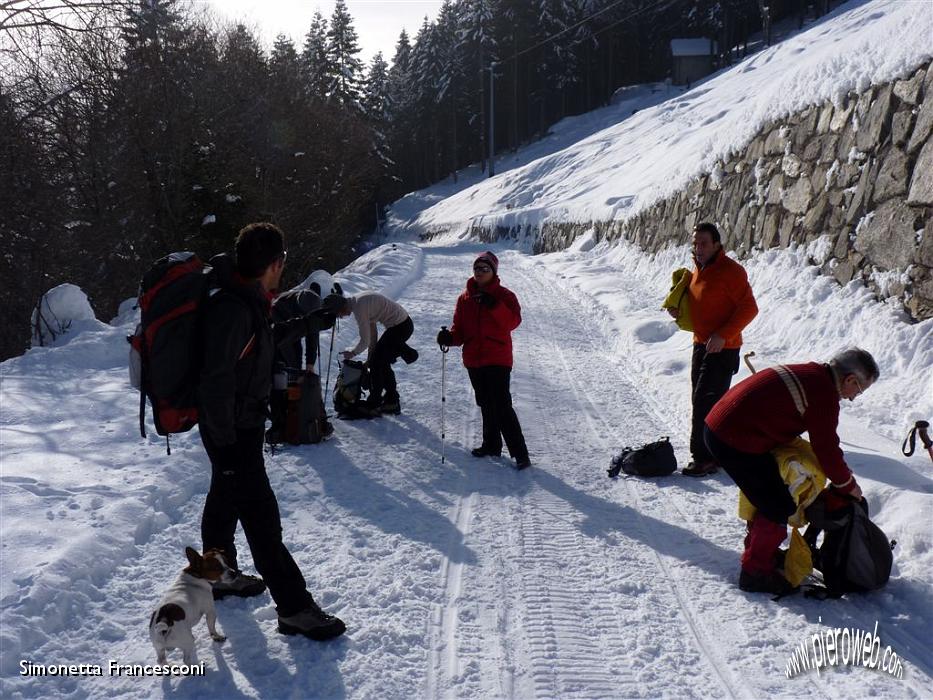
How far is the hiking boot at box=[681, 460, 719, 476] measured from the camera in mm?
6008

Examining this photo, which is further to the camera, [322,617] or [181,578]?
[322,617]

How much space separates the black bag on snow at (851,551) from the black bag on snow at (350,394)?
4.80m

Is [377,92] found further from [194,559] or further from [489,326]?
[194,559]

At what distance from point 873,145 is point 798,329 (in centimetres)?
277

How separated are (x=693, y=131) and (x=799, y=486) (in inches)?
1057

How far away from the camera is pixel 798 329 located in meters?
8.96

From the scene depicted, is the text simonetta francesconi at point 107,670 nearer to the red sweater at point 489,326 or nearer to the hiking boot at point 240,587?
the hiking boot at point 240,587

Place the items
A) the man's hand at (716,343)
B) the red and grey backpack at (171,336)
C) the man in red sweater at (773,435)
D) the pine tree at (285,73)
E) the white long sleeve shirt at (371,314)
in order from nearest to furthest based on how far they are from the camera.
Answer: the red and grey backpack at (171,336) → the man in red sweater at (773,435) → the man's hand at (716,343) → the white long sleeve shirt at (371,314) → the pine tree at (285,73)

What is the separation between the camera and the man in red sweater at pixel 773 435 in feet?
12.4

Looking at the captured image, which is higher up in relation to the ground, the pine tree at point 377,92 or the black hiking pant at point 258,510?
the pine tree at point 377,92

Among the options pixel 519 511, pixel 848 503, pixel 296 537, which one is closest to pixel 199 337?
pixel 296 537

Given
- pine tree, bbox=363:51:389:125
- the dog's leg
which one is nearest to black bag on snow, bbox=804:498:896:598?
the dog's leg

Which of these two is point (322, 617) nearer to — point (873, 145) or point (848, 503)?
→ point (848, 503)

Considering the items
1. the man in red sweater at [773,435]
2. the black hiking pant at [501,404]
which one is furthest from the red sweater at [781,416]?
the black hiking pant at [501,404]
